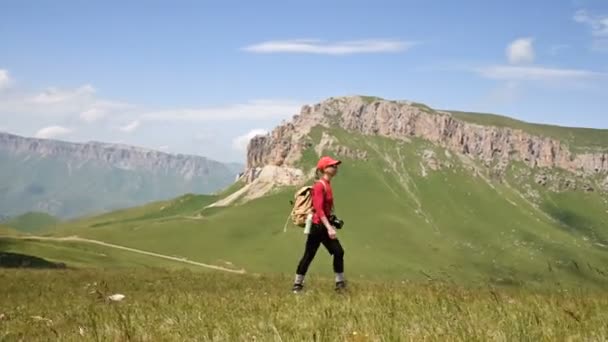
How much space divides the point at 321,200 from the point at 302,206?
0.80 metres

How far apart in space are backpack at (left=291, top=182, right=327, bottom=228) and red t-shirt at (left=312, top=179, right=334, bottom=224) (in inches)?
12.0

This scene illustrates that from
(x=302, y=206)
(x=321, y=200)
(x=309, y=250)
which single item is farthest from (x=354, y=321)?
(x=302, y=206)

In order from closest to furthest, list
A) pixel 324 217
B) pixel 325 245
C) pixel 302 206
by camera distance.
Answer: pixel 324 217 < pixel 325 245 < pixel 302 206

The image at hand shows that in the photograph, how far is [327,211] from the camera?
1474cm

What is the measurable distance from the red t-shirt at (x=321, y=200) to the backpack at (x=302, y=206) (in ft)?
1.00

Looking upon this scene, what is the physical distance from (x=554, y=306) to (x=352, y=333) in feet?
12.9

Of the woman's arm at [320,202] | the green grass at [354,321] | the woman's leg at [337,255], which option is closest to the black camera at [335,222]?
the woman's arm at [320,202]

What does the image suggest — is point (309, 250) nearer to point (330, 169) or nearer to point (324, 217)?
point (324, 217)

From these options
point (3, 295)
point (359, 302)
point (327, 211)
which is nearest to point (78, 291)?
point (3, 295)

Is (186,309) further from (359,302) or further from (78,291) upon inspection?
(78,291)

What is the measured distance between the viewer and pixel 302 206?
1515 centimetres

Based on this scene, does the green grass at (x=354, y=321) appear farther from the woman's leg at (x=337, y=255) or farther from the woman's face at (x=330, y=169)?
the woman's face at (x=330, y=169)

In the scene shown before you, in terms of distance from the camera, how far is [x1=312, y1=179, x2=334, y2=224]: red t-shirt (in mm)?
14508

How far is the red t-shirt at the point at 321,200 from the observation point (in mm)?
14508
